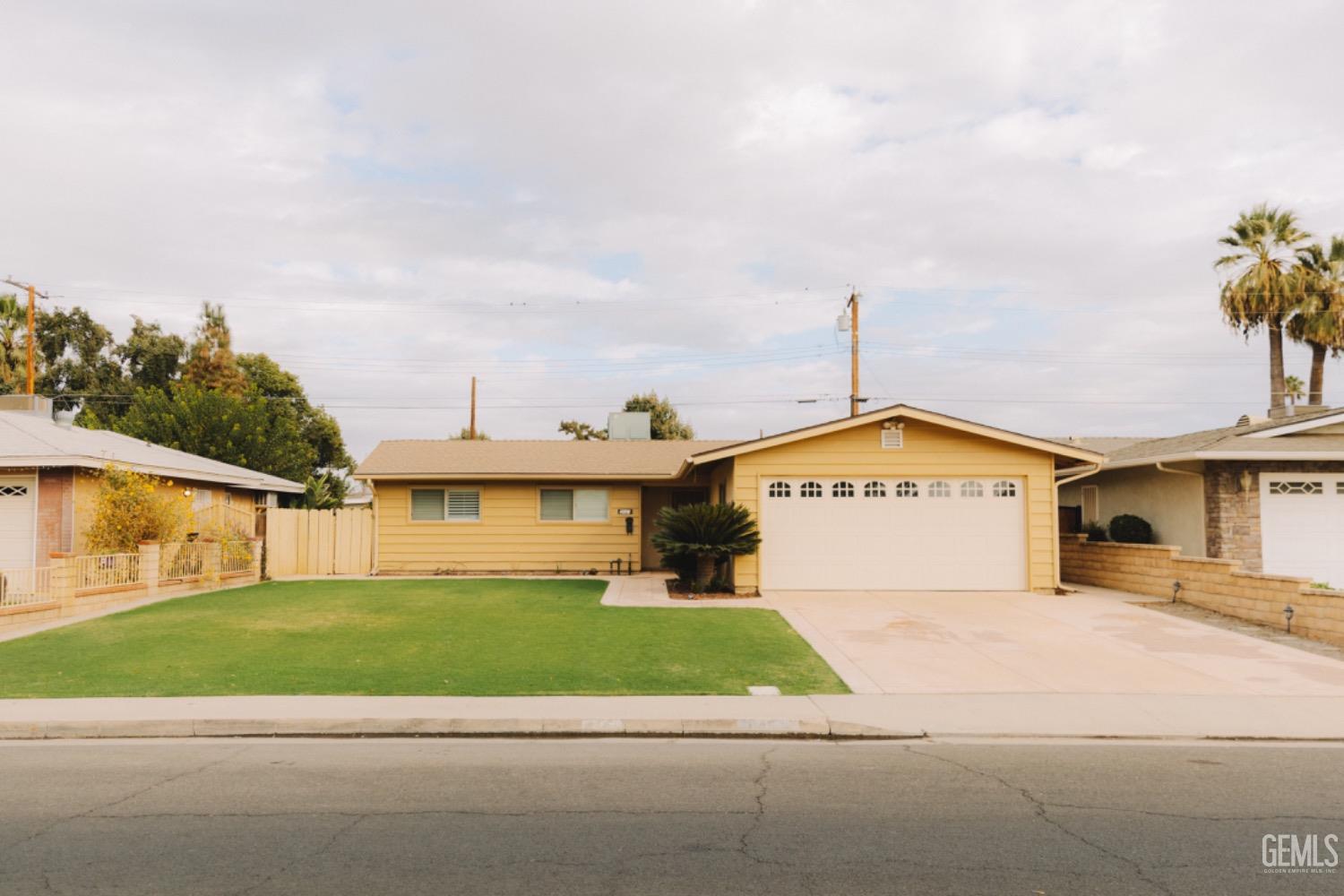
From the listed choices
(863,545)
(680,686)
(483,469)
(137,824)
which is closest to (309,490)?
(483,469)

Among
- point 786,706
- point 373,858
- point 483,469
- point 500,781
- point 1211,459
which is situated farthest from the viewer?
point 483,469

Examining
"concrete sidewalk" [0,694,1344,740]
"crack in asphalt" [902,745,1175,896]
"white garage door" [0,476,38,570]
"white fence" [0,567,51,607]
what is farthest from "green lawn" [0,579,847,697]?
"white garage door" [0,476,38,570]

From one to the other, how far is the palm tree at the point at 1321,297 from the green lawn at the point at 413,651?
26.3m

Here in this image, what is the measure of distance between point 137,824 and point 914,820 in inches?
190

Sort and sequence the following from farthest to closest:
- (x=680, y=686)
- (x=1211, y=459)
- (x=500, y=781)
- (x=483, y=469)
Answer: (x=483, y=469), (x=1211, y=459), (x=680, y=686), (x=500, y=781)

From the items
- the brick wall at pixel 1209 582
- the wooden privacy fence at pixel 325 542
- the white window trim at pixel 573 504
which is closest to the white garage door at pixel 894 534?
the brick wall at pixel 1209 582

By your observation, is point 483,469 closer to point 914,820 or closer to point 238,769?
point 238,769

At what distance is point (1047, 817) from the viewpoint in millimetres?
5777

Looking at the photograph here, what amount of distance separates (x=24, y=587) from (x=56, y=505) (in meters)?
3.13

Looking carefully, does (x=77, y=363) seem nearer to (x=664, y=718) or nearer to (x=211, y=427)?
(x=211, y=427)

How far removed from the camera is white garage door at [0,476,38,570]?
1770cm

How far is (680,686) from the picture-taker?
31.5ft

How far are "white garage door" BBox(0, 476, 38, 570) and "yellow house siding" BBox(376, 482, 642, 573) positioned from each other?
7787 mm

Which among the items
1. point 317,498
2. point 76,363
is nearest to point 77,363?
point 76,363
